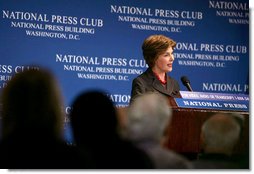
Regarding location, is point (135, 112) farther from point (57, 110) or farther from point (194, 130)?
point (194, 130)

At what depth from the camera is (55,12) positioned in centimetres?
735

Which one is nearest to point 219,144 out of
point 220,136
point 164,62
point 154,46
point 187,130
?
point 220,136

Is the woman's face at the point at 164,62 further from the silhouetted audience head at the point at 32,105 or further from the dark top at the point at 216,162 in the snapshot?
the silhouetted audience head at the point at 32,105

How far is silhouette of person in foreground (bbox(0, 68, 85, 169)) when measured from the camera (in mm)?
3100

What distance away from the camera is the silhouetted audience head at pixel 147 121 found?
3379 mm

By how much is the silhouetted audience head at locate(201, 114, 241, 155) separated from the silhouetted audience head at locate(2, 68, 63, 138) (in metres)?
0.97

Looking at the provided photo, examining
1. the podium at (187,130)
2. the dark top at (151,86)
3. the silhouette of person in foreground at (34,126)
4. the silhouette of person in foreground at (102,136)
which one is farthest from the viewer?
the dark top at (151,86)

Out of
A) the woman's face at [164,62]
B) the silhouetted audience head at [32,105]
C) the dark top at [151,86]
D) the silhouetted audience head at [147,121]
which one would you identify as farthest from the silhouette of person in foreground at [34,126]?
the woman's face at [164,62]

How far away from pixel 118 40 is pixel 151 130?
13.7 ft

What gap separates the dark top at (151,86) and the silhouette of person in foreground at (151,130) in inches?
132

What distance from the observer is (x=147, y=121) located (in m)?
3.38

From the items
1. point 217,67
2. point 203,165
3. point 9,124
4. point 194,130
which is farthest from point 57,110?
point 217,67

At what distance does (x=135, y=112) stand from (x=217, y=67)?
4.41m

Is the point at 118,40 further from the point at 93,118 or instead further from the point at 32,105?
the point at 32,105
